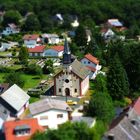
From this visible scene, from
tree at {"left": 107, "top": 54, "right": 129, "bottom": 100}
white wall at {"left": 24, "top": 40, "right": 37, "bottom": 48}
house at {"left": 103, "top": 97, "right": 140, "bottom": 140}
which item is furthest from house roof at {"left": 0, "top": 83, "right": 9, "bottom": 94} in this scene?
white wall at {"left": 24, "top": 40, "right": 37, "bottom": 48}

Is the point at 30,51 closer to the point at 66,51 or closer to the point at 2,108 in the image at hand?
the point at 66,51

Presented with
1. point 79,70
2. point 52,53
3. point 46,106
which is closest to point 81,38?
point 52,53

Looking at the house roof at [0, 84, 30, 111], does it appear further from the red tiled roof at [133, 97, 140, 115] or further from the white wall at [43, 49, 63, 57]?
the white wall at [43, 49, 63, 57]

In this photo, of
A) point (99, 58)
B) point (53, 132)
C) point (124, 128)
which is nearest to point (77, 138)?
point (53, 132)

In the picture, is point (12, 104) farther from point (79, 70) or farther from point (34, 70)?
point (34, 70)

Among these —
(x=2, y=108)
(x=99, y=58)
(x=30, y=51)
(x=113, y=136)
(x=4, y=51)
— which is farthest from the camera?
(x=4, y=51)

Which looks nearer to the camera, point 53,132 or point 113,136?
point 53,132
